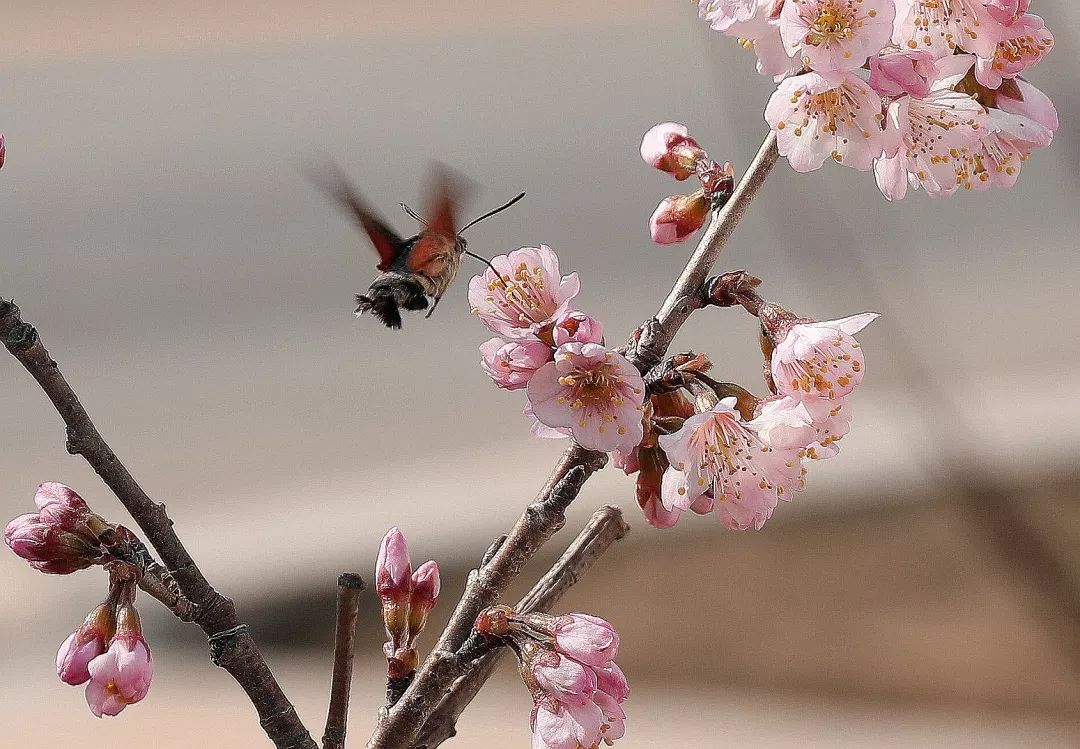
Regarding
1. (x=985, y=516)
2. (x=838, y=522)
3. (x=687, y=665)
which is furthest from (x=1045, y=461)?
(x=985, y=516)

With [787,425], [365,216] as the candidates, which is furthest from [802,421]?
[365,216]

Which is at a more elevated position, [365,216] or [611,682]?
[365,216]

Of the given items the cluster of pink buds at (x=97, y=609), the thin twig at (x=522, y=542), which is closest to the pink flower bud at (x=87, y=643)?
the cluster of pink buds at (x=97, y=609)

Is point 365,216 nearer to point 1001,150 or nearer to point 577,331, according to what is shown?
point 577,331

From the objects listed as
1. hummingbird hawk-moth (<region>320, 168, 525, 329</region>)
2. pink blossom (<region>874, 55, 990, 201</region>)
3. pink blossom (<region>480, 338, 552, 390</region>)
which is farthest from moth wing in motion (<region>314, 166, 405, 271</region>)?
pink blossom (<region>874, 55, 990, 201</region>)

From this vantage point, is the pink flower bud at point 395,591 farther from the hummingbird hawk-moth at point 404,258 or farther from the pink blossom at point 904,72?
the pink blossom at point 904,72

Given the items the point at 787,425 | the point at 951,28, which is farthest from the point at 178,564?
the point at 951,28

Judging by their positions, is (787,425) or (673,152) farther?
(673,152)
